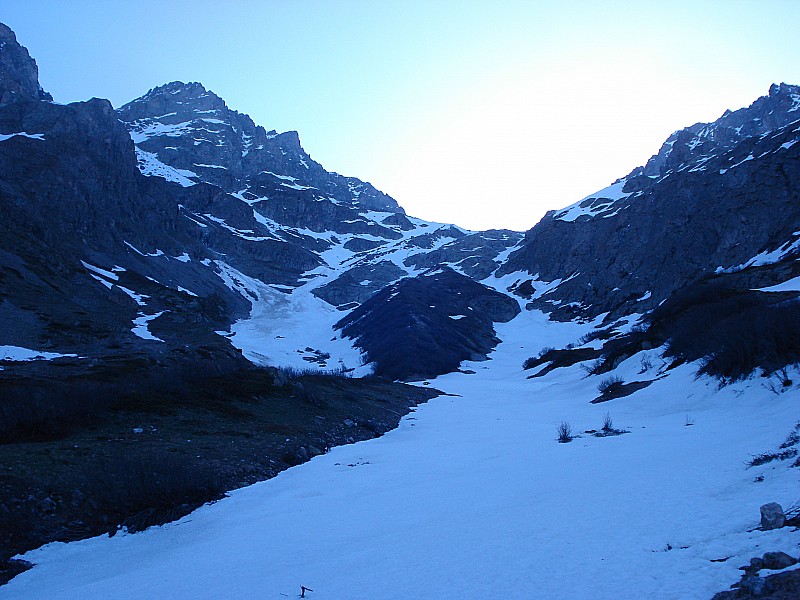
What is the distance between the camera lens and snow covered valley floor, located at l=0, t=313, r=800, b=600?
19.7 feet

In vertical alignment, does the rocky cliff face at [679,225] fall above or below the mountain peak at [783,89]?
below

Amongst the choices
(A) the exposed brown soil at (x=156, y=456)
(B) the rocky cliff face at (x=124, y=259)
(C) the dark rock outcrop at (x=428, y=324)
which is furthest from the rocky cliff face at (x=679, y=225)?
(A) the exposed brown soil at (x=156, y=456)

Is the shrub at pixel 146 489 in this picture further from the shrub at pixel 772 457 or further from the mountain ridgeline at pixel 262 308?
the shrub at pixel 772 457

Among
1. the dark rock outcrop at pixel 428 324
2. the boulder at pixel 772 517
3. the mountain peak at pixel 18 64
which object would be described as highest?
the mountain peak at pixel 18 64

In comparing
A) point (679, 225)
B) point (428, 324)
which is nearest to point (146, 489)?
point (428, 324)

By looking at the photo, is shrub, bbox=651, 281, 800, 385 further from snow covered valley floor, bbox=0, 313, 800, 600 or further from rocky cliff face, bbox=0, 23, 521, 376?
rocky cliff face, bbox=0, 23, 521, 376

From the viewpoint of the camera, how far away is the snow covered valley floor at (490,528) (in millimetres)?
6008

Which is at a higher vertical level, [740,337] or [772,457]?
[740,337]

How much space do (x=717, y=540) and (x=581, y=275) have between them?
124286mm

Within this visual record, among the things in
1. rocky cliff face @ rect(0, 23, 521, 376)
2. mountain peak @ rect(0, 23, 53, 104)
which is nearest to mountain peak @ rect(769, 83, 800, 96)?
rocky cliff face @ rect(0, 23, 521, 376)

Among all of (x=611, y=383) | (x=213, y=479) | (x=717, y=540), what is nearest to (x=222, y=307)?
(x=611, y=383)

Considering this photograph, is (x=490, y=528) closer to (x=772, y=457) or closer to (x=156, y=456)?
(x=772, y=457)

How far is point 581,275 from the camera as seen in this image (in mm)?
123375

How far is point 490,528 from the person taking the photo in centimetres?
809
